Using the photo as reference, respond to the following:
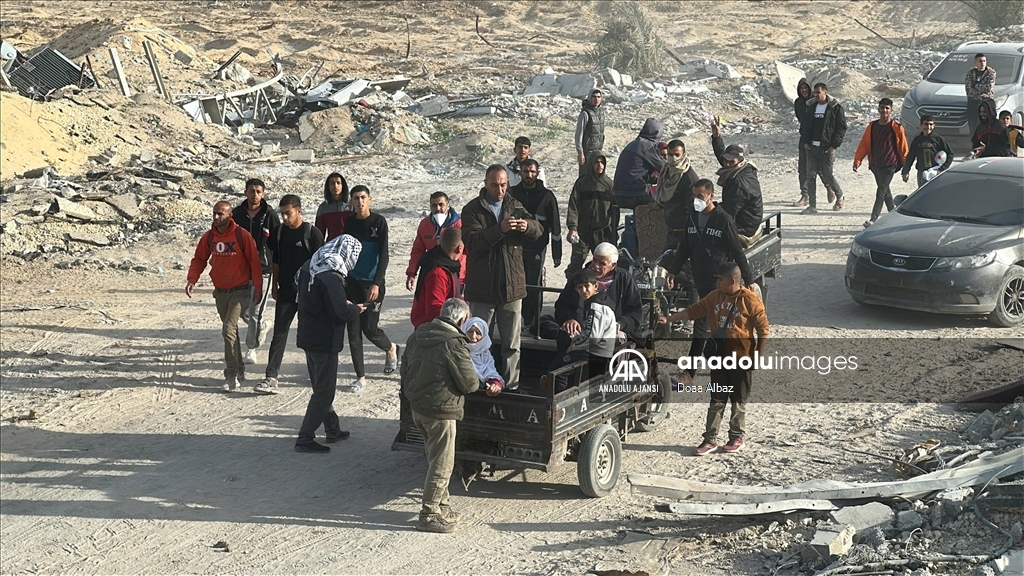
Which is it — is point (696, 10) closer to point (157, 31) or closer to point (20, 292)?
point (157, 31)

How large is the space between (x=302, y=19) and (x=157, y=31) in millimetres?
15069

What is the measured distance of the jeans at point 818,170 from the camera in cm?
1700

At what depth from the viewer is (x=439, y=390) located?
7.84m

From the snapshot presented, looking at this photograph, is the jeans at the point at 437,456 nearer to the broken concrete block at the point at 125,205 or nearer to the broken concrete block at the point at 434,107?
the broken concrete block at the point at 125,205

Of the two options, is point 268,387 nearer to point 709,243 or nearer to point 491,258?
point 491,258

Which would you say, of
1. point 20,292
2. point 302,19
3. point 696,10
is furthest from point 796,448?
point 696,10

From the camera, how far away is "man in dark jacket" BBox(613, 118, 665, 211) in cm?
1282

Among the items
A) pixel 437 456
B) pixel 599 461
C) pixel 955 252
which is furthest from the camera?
pixel 955 252

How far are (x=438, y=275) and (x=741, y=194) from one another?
12.0 ft

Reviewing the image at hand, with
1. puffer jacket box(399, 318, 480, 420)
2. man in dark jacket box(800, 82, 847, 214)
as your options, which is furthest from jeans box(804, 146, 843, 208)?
puffer jacket box(399, 318, 480, 420)

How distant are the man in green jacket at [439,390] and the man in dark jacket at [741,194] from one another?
444cm

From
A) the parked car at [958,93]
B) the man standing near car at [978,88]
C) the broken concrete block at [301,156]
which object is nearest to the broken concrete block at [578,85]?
the broken concrete block at [301,156]

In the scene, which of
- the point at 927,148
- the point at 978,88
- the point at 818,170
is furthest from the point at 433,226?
the point at 978,88

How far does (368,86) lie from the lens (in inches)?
1095
